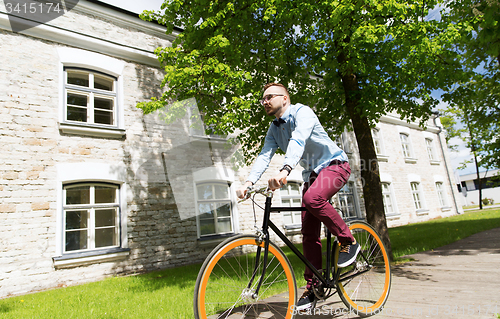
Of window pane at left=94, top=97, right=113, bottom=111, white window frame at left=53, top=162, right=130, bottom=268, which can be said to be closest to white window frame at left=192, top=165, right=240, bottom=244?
white window frame at left=53, top=162, right=130, bottom=268

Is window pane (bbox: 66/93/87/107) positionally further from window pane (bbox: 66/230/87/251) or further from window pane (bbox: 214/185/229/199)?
window pane (bbox: 214/185/229/199)

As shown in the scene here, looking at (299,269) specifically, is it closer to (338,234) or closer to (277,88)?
(338,234)

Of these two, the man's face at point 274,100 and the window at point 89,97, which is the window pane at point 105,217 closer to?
the window at point 89,97

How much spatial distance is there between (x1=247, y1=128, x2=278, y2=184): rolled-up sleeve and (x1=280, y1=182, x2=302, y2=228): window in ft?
28.8

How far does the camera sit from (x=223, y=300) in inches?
88.1

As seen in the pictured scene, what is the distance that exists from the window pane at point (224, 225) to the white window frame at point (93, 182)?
2.84 metres

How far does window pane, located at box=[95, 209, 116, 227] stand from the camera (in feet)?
24.7

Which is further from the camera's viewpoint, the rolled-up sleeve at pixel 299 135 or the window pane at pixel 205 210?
the window pane at pixel 205 210

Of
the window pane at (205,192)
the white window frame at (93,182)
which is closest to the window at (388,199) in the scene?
the window pane at (205,192)

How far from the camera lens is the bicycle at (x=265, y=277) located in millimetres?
2045

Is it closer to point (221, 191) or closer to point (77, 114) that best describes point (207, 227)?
point (221, 191)

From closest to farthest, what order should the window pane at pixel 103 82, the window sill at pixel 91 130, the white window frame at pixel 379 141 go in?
1. the window sill at pixel 91 130
2. the window pane at pixel 103 82
3. the white window frame at pixel 379 141

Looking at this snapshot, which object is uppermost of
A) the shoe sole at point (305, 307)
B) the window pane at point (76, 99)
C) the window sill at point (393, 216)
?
the window pane at point (76, 99)

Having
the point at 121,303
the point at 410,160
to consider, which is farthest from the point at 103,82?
the point at 410,160
